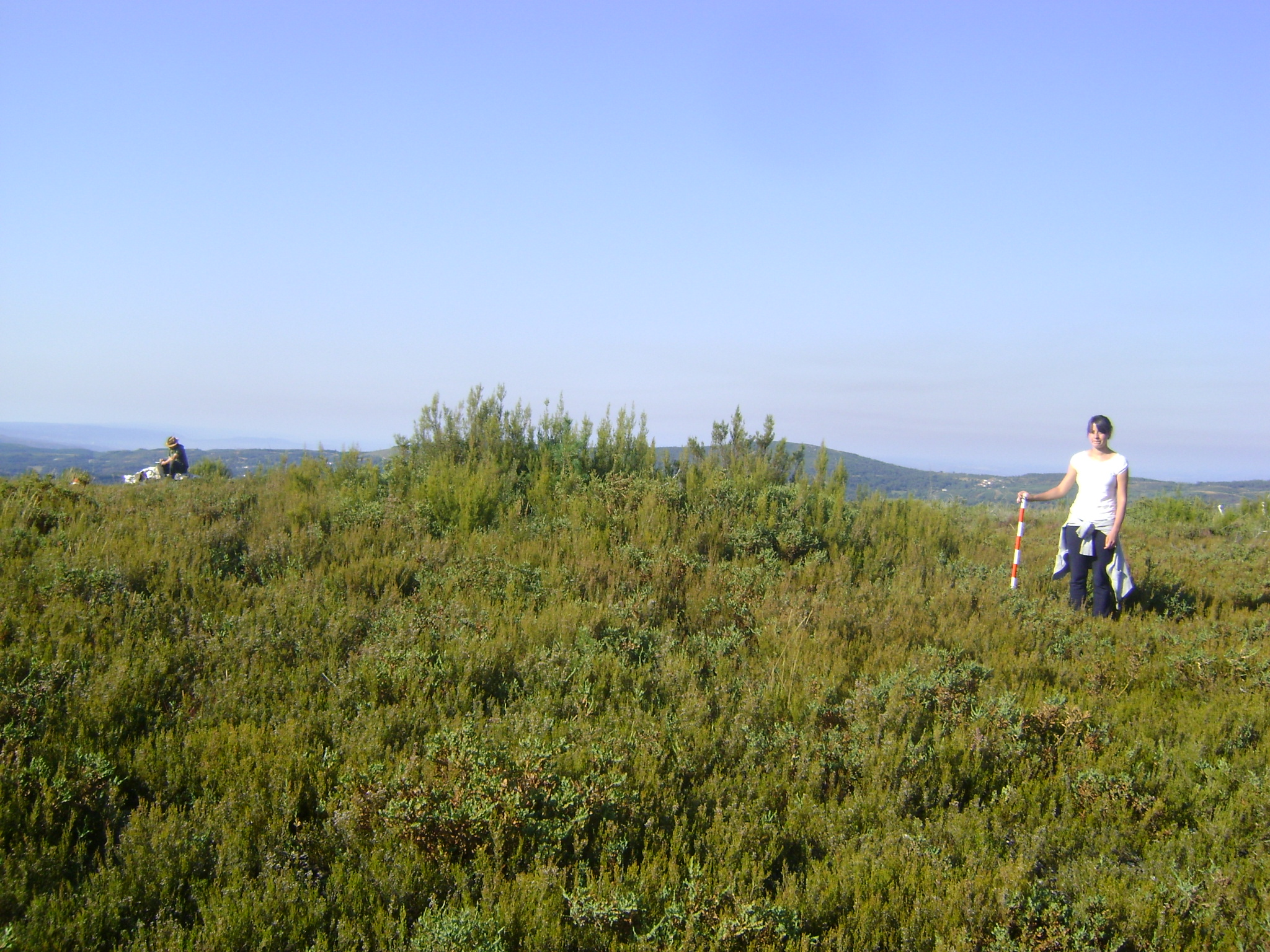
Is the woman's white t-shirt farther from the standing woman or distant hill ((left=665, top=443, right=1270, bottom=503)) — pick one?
distant hill ((left=665, top=443, right=1270, bottom=503))

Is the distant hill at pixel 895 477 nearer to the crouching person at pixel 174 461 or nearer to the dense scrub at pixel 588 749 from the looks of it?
the crouching person at pixel 174 461

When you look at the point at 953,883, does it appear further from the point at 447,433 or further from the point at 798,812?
the point at 447,433

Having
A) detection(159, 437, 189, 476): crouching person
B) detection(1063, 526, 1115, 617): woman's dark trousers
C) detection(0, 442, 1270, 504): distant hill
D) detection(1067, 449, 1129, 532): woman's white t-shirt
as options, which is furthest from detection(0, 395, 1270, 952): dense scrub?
detection(159, 437, 189, 476): crouching person

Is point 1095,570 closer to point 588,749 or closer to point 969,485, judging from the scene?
point 588,749

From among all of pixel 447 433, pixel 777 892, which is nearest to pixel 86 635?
pixel 777 892

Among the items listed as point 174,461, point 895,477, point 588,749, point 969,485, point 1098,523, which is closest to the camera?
point 588,749

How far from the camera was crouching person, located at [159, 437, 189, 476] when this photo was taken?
15711mm

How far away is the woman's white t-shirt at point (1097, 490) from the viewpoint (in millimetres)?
7387

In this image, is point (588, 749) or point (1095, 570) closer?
point (588, 749)

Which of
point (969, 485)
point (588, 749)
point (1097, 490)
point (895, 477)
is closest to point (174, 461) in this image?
point (588, 749)

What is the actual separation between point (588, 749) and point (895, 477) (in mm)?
32320

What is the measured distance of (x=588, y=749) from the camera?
12.9ft

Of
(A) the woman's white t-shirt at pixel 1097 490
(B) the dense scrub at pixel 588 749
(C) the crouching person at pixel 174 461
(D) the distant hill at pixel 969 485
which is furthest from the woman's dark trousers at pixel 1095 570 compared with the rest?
(C) the crouching person at pixel 174 461

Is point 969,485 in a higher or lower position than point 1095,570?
higher
